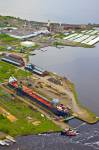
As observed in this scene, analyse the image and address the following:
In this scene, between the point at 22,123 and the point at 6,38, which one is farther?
the point at 6,38

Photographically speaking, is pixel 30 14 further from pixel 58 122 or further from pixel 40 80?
pixel 58 122

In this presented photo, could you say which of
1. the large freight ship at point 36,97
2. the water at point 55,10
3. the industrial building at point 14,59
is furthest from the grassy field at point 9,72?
the water at point 55,10

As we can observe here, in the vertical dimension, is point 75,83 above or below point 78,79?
below

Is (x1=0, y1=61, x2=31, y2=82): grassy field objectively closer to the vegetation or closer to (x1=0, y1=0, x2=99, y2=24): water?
Result: the vegetation

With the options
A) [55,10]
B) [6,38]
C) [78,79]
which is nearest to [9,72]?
[78,79]

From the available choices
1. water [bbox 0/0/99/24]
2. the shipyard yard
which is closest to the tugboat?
the shipyard yard

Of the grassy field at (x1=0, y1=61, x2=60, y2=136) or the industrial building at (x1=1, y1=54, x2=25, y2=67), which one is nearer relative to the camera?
the grassy field at (x1=0, y1=61, x2=60, y2=136)

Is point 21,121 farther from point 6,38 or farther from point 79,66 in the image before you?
point 6,38

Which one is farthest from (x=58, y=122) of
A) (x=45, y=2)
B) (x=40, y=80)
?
(x=45, y=2)
